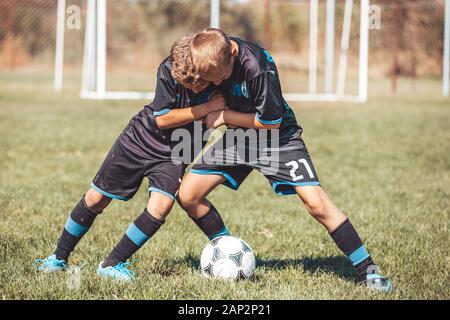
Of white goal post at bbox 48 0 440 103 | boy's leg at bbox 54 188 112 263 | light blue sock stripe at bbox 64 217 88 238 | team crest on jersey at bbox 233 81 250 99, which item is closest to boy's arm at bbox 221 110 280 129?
team crest on jersey at bbox 233 81 250 99

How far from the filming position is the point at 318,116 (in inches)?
510

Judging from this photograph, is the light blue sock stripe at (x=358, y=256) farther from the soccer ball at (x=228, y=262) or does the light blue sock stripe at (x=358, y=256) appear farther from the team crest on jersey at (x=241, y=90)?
the team crest on jersey at (x=241, y=90)

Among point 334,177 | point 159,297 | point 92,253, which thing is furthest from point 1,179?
point 159,297

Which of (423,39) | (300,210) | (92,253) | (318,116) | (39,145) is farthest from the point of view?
(423,39)

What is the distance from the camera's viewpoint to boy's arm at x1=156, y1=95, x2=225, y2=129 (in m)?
3.67

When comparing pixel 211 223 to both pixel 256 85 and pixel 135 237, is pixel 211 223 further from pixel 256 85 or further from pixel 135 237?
pixel 256 85

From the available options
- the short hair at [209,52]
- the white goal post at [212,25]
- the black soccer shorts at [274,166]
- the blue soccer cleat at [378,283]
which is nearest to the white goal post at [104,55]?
the white goal post at [212,25]

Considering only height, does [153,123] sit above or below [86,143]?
above

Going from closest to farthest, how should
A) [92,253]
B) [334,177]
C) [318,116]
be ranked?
[92,253] < [334,177] < [318,116]

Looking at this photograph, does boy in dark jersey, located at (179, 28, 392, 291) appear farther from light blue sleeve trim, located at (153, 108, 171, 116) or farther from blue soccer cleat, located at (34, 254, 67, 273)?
blue soccer cleat, located at (34, 254, 67, 273)

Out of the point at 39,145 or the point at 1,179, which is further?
the point at 39,145

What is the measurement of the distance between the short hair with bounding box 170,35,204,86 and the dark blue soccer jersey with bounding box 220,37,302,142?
0.82 feet
